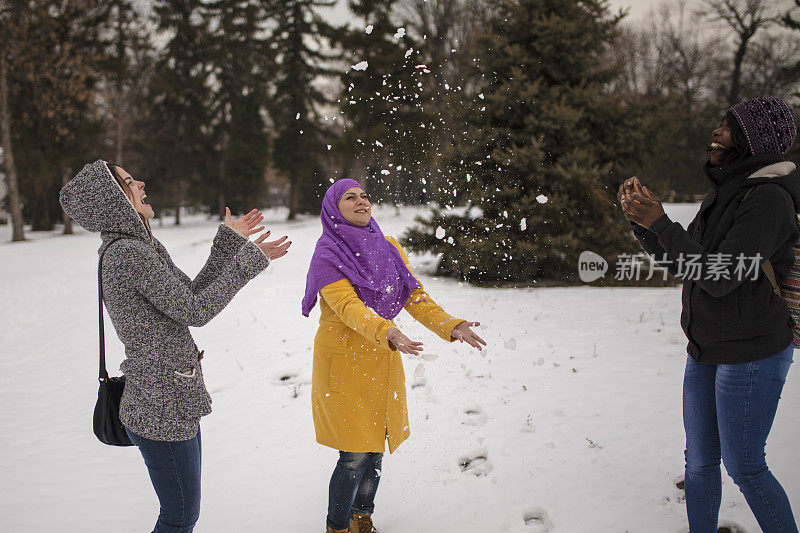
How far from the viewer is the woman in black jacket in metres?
2.14

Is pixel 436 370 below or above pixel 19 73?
below

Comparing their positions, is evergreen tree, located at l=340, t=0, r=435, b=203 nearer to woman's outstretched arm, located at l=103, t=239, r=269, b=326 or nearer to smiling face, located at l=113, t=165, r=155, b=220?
smiling face, located at l=113, t=165, r=155, b=220

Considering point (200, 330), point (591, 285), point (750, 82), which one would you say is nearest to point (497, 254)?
point (591, 285)

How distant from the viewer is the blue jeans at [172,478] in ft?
6.90

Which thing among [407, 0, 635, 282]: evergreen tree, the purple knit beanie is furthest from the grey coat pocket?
[407, 0, 635, 282]: evergreen tree

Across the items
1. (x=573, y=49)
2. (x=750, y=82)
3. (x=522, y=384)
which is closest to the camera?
(x=522, y=384)

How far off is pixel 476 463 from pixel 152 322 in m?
2.67

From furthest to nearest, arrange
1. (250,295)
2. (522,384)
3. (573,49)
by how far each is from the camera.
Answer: (250,295)
(573,49)
(522,384)

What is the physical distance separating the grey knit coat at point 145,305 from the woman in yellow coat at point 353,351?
1.91 feet

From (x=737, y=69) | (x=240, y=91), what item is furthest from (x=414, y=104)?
(x=240, y=91)

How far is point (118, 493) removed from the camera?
3.69 metres

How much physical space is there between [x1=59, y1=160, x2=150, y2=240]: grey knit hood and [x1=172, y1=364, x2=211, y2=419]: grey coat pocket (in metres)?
0.64

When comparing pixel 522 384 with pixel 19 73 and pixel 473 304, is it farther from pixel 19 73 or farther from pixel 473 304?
pixel 19 73

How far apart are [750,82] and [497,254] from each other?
16.7 m
